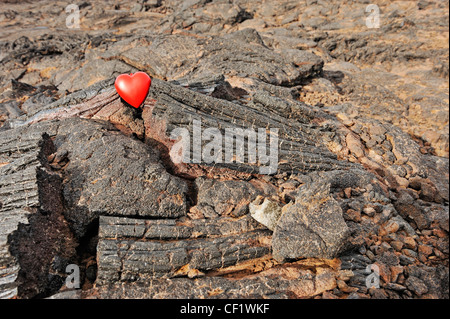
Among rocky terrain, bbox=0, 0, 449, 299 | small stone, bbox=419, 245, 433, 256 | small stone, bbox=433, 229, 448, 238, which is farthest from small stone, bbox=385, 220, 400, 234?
small stone, bbox=433, 229, 448, 238

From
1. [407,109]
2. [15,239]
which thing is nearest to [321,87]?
[407,109]

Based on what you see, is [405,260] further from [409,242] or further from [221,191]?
[221,191]

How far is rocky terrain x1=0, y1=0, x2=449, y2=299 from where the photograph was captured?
5270 millimetres

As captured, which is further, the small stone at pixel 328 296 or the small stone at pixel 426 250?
the small stone at pixel 426 250

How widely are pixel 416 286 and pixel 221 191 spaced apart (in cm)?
445

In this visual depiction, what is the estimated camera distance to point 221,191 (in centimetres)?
689

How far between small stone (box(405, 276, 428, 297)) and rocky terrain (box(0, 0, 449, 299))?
0.02 meters

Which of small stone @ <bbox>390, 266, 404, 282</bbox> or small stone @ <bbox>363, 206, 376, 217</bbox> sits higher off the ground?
small stone @ <bbox>363, 206, 376, 217</bbox>

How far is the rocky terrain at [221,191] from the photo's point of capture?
17.3 feet

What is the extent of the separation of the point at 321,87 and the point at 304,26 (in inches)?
521

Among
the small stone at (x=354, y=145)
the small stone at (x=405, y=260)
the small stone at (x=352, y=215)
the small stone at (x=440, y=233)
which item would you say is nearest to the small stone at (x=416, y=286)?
the small stone at (x=405, y=260)

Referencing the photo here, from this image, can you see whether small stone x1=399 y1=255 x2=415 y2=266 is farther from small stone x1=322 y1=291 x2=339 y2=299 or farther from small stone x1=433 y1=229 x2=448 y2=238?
small stone x1=322 y1=291 x2=339 y2=299

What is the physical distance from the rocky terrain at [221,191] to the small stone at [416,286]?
0.08 feet

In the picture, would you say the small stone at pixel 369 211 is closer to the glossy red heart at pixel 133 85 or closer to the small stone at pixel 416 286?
the small stone at pixel 416 286
